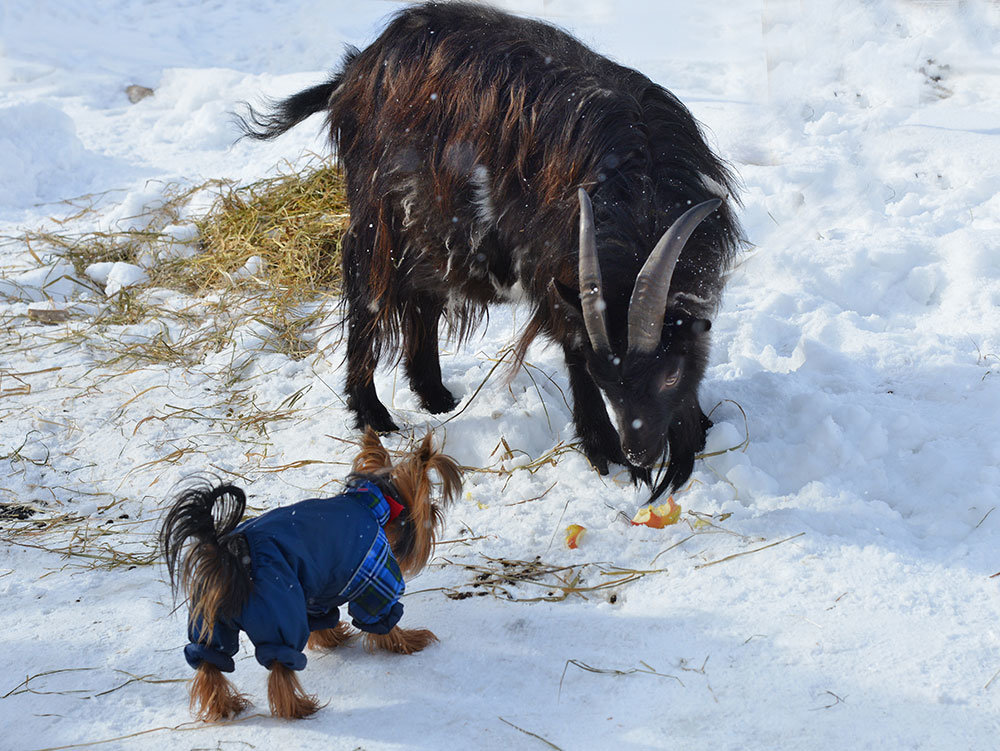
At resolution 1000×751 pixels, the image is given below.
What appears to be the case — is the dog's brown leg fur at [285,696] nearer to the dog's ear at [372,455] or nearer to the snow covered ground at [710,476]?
the snow covered ground at [710,476]

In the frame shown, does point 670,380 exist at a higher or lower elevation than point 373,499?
higher

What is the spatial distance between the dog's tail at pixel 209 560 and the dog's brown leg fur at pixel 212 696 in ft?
0.53

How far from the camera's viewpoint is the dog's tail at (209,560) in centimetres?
231

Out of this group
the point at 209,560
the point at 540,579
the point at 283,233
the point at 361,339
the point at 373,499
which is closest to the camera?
the point at 209,560

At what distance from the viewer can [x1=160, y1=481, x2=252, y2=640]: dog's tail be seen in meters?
2.31

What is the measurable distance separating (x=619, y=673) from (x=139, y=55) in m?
9.00

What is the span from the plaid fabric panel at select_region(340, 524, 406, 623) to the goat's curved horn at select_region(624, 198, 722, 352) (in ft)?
3.64

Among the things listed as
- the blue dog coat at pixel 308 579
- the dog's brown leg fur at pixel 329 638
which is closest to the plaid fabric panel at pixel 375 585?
the blue dog coat at pixel 308 579

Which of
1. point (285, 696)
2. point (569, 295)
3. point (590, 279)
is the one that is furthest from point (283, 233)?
point (285, 696)

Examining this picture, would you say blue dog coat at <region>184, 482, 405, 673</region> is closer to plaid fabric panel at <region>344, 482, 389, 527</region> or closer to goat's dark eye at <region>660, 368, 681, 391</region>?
plaid fabric panel at <region>344, 482, 389, 527</region>

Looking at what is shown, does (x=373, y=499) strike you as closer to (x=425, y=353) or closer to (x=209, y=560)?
(x=209, y=560)

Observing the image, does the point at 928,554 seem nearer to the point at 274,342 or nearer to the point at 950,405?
the point at 950,405

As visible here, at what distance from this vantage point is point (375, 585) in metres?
2.60

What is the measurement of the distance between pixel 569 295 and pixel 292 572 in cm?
135
